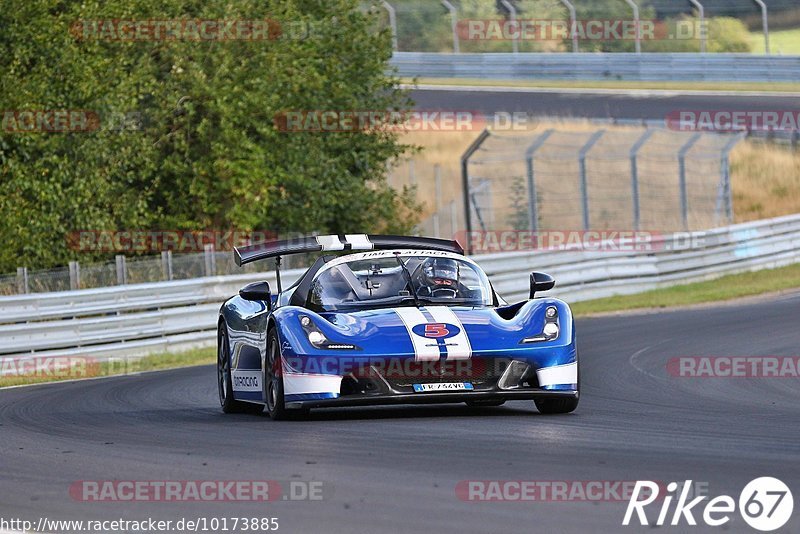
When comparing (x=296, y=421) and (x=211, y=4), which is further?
(x=211, y=4)

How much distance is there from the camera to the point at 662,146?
29.7 meters

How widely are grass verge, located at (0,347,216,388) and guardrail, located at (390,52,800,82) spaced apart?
21.6 metres

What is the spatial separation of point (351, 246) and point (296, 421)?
1.95 m

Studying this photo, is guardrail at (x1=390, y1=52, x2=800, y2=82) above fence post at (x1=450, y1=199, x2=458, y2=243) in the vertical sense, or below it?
above

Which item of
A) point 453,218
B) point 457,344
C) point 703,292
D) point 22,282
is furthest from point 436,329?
point 453,218

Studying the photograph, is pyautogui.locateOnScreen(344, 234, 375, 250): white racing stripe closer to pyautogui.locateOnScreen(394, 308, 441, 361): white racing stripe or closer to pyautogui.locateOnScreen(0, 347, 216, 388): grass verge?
pyautogui.locateOnScreen(394, 308, 441, 361): white racing stripe

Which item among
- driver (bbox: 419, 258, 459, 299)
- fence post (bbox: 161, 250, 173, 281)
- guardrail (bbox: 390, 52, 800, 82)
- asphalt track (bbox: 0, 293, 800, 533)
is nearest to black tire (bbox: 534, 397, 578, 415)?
asphalt track (bbox: 0, 293, 800, 533)

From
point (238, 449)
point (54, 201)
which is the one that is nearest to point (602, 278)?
point (54, 201)

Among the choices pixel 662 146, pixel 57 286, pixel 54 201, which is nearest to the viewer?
pixel 57 286

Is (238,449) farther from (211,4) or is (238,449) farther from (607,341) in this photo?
(211,4)

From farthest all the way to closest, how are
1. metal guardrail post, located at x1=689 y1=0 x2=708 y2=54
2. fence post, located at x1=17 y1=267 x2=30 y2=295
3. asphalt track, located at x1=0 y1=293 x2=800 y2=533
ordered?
metal guardrail post, located at x1=689 y1=0 x2=708 y2=54, fence post, located at x1=17 y1=267 x2=30 y2=295, asphalt track, located at x1=0 y1=293 x2=800 y2=533

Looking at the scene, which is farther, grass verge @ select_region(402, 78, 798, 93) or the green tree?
grass verge @ select_region(402, 78, 798, 93)

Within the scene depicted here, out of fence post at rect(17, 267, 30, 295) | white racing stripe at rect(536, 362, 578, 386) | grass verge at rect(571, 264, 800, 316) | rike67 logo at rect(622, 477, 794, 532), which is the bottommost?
grass verge at rect(571, 264, 800, 316)

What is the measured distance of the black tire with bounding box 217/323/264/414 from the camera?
1173 centimetres
